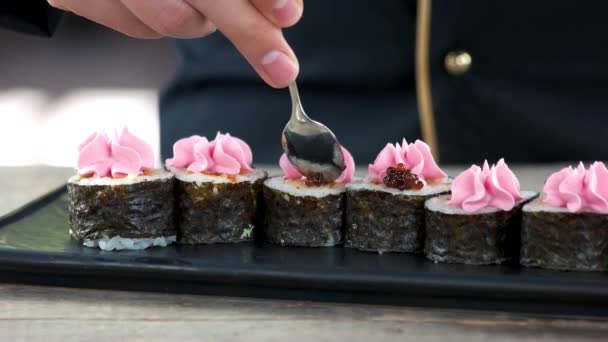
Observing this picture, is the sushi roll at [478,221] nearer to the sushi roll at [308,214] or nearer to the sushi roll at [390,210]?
the sushi roll at [390,210]

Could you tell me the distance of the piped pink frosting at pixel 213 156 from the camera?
5.54 ft

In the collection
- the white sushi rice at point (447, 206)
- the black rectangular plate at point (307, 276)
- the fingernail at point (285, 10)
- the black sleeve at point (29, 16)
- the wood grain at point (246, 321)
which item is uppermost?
the black sleeve at point (29, 16)

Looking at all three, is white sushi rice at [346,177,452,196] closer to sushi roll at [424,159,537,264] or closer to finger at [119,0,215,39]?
sushi roll at [424,159,537,264]

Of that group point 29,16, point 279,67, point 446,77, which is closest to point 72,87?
point 29,16

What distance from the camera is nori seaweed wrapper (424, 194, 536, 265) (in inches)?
57.8

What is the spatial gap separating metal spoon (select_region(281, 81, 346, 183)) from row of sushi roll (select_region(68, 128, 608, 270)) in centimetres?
2

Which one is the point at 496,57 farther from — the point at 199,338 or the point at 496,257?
the point at 199,338

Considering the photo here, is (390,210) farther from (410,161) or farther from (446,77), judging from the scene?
(446,77)

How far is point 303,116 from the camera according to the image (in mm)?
A: 1617

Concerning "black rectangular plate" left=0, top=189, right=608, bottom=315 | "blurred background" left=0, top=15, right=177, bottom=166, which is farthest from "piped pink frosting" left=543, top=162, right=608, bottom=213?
"blurred background" left=0, top=15, right=177, bottom=166

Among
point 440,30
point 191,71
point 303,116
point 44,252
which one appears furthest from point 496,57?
point 44,252

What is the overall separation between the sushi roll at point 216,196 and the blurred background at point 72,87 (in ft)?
8.53

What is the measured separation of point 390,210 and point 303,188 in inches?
6.9

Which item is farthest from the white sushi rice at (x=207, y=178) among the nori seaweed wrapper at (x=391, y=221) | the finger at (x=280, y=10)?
the finger at (x=280, y=10)
